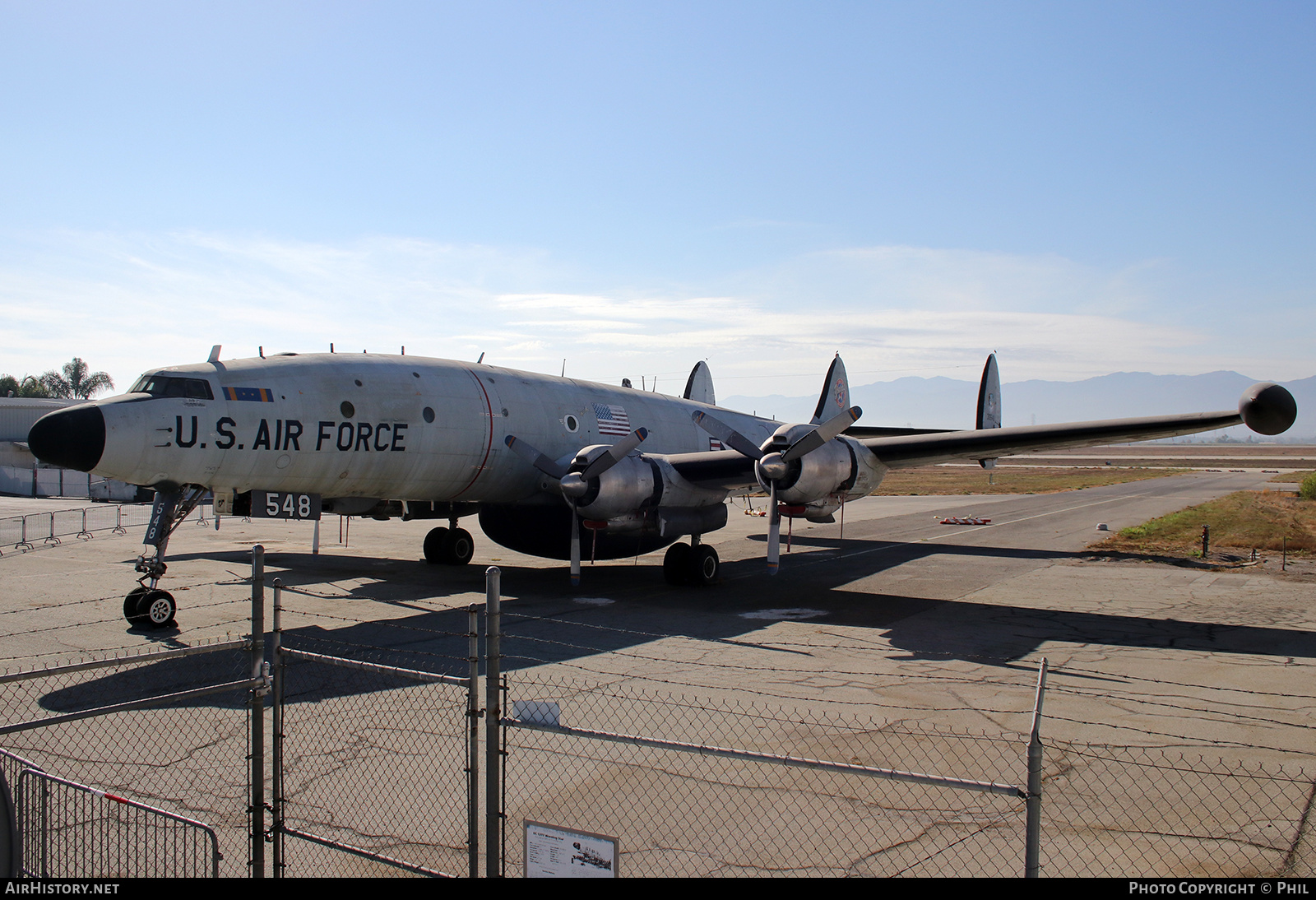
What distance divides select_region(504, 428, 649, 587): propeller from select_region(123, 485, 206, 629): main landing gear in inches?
231

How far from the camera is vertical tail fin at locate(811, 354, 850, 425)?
89.7 feet

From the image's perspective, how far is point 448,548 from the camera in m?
21.5

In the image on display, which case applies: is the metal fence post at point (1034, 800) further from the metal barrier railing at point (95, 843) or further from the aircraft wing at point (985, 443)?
the aircraft wing at point (985, 443)

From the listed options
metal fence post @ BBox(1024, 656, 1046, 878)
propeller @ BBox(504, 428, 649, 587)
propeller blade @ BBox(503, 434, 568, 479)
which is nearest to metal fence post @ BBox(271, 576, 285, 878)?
metal fence post @ BBox(1024, 656, 1046, 878)

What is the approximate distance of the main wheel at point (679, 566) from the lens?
18.3 metres

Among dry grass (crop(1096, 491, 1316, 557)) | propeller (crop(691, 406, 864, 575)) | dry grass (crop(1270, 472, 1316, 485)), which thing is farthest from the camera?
dry grass (crop(1270, 472, 1316, 485))

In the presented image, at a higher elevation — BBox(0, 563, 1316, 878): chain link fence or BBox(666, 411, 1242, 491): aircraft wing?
BBox(666, 411, 1242, 491): aircraft wing

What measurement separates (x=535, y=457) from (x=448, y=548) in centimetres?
521

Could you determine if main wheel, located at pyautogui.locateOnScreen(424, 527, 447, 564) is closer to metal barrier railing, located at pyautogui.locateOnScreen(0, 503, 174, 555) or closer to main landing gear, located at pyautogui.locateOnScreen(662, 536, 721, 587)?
main landing gear, located at pyautogui.locateOnScreen(662, 536, 721, 587)

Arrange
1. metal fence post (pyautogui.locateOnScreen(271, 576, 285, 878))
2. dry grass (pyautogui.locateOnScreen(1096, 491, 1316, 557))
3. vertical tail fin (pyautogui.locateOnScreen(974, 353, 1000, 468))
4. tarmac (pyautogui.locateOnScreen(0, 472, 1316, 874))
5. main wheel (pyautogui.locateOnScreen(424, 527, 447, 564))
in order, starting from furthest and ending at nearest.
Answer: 1. vertical tail fin (pyautogui.locateOnScreen(974, 353, 1000, 468))
2. dry grass (pyautogui.locateOnScreen(1096, 491, 1316, 557))
3. main wheel (pyautogui.locateOnScreen(424, 527, 447, 564))
4. tarmac (pyautogui.locateOnScreen(0, 472, 1316, 874))
5. metal fence post (pyautogui.locateOnScreen(271, 576, 285, 878))

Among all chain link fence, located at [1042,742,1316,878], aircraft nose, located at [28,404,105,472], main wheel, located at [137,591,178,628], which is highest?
aircraft nose, located at [28,404,105,472]

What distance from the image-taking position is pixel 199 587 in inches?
687

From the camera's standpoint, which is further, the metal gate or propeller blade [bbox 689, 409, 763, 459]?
propeller blade [bbox 689, 409, 763, 459]
